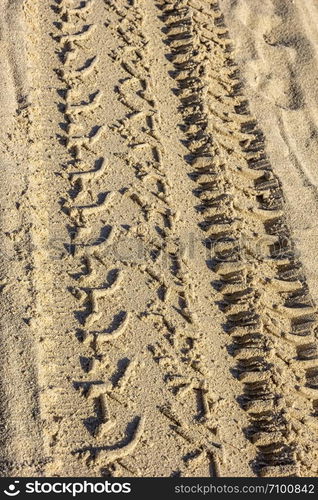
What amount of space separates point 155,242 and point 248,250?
49 cm

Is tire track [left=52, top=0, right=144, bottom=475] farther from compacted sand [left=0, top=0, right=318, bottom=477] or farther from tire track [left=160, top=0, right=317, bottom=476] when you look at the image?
tire track [left=160, top=0, right=317, bottom=476]

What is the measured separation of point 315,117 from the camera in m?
4.79

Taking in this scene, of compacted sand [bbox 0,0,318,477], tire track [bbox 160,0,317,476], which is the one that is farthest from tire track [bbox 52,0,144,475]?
tire track [bbox 160,0,317,476]

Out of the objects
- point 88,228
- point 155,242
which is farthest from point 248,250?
point 88,228

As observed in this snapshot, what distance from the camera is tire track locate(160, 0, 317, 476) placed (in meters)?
3.26

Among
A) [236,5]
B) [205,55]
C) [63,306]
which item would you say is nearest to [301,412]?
[63,306]

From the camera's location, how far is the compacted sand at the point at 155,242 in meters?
3.05

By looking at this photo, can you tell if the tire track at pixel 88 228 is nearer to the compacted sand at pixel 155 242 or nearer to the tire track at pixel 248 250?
the compacted sand at pixel 155 242

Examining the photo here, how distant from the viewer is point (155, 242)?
3742 mm

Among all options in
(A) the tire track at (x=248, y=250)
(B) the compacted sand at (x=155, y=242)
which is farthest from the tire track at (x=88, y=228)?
(A) the tire track at (x=248, y=250)

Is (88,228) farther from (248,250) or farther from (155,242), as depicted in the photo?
(248,250)

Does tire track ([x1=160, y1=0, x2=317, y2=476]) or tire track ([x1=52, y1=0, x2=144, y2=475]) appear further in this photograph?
tire track ([x1=160, y1=0, x2=317, y2=476])

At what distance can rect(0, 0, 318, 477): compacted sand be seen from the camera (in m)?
3.05

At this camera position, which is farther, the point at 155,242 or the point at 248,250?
the point at 248,250
